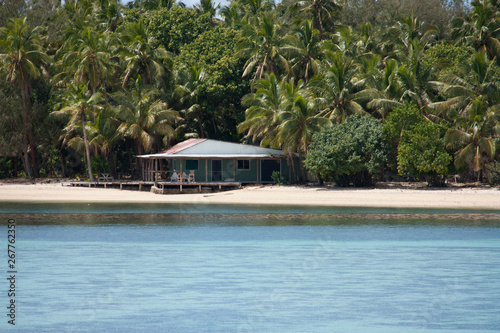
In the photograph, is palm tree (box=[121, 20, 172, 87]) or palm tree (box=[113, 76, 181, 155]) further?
palm tree (box=[121, 20, 172, 87])

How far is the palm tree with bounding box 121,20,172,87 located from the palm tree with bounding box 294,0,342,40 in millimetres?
11920

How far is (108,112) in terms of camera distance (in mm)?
46156

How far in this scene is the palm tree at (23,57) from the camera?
1845 inches

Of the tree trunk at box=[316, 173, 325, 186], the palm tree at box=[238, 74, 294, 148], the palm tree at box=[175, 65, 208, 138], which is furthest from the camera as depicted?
the palm tree at box=[175, 65, 208, 138]

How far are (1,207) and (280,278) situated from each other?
73.4 feet

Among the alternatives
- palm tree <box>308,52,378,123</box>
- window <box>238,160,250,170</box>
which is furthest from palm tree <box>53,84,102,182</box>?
palm tree <box>308,52,378,123</box>

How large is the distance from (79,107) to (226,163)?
39.4 feet

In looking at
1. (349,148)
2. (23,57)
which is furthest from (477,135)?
(23,57)

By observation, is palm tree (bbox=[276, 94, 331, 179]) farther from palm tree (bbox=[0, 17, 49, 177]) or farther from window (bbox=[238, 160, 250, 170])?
palm tree (bbox=[0, 17, 49, 177])

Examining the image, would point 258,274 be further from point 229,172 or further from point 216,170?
point 216,170

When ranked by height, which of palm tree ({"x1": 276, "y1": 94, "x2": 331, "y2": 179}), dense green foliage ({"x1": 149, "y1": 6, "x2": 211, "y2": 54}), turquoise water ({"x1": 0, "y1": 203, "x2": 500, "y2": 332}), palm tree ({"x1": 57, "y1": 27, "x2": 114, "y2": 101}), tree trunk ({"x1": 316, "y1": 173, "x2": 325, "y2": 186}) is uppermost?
dense green foliage ({"x1": 149, "y1": 6, "x2": 211, "y2": 54})

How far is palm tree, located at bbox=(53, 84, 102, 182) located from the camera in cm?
4534

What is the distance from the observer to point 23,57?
47.2 metres

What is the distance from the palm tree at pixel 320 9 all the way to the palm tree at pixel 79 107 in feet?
59.6
